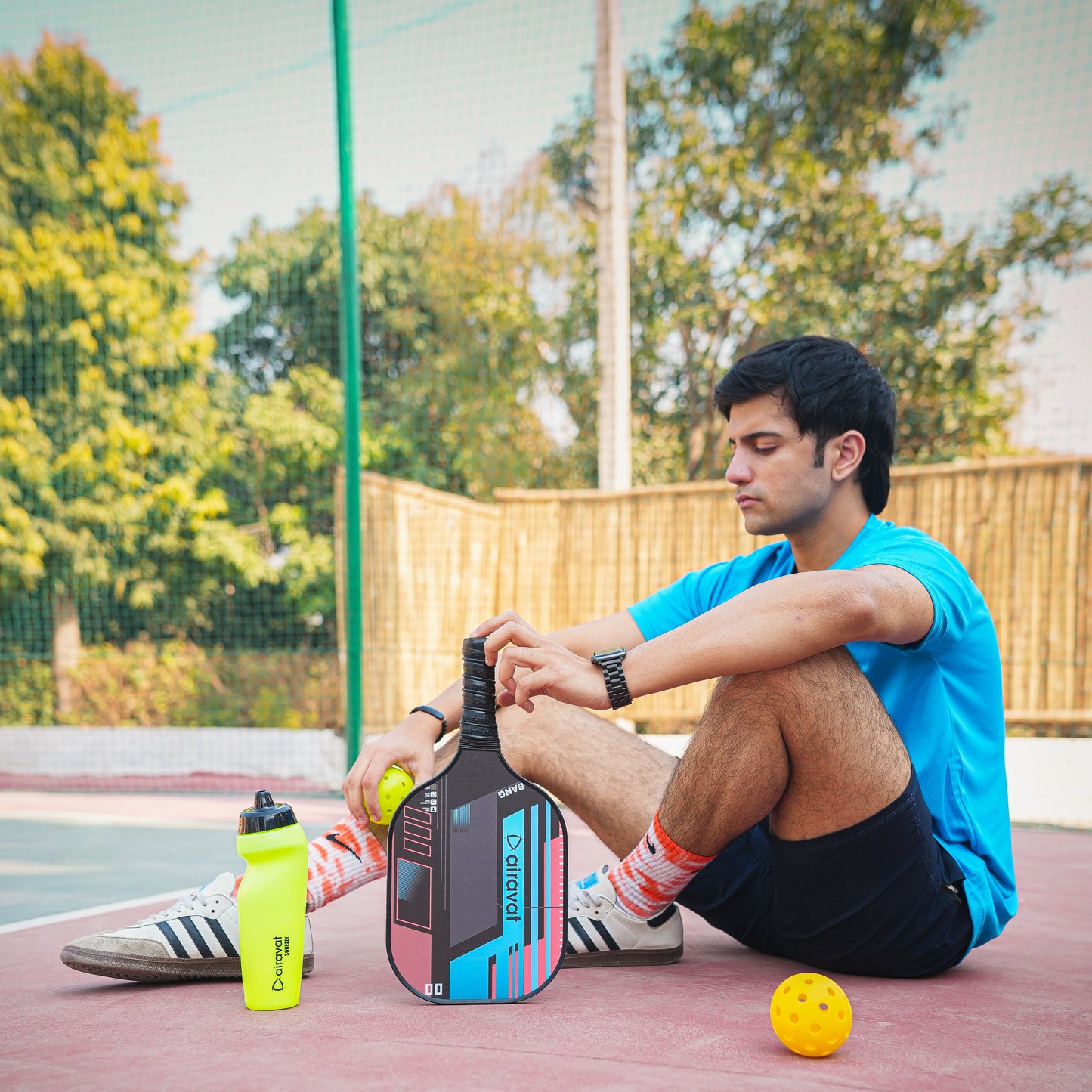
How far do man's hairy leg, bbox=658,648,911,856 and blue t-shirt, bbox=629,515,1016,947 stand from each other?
11 cm

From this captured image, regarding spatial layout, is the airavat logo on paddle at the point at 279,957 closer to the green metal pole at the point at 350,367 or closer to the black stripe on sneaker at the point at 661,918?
the black stripe on sneaker at the point at 661,918

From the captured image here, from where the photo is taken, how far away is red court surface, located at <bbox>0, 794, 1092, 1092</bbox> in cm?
130

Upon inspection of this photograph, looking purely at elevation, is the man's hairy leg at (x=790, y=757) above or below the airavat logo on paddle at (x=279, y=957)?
above

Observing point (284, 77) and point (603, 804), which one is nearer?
point (603, 804)

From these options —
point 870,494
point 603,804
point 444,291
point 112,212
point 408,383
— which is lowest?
point 603,804

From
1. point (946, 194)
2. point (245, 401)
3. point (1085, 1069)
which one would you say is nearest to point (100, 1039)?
point (1085, 1069)

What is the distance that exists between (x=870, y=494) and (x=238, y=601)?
7.59 meters

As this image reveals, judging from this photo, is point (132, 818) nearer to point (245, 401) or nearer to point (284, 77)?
point (284, 77)

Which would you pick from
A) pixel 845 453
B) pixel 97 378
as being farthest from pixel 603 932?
pixel 97 378

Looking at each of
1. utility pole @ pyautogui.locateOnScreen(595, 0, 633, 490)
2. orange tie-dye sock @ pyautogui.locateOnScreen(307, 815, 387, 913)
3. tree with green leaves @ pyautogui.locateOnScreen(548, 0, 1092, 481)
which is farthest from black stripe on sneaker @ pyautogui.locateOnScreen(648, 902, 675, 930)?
tree with green leaves @ pyautogui.locateOnScreen(548, 0, 1092, 481)

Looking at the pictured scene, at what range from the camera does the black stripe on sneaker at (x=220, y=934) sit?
1.74 m

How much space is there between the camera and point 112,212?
30.7 ft

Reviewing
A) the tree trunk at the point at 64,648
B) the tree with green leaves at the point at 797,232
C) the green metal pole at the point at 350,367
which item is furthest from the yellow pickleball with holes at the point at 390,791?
the tree trunk at the point at 64,648

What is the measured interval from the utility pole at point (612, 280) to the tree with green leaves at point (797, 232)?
5.53 feet
